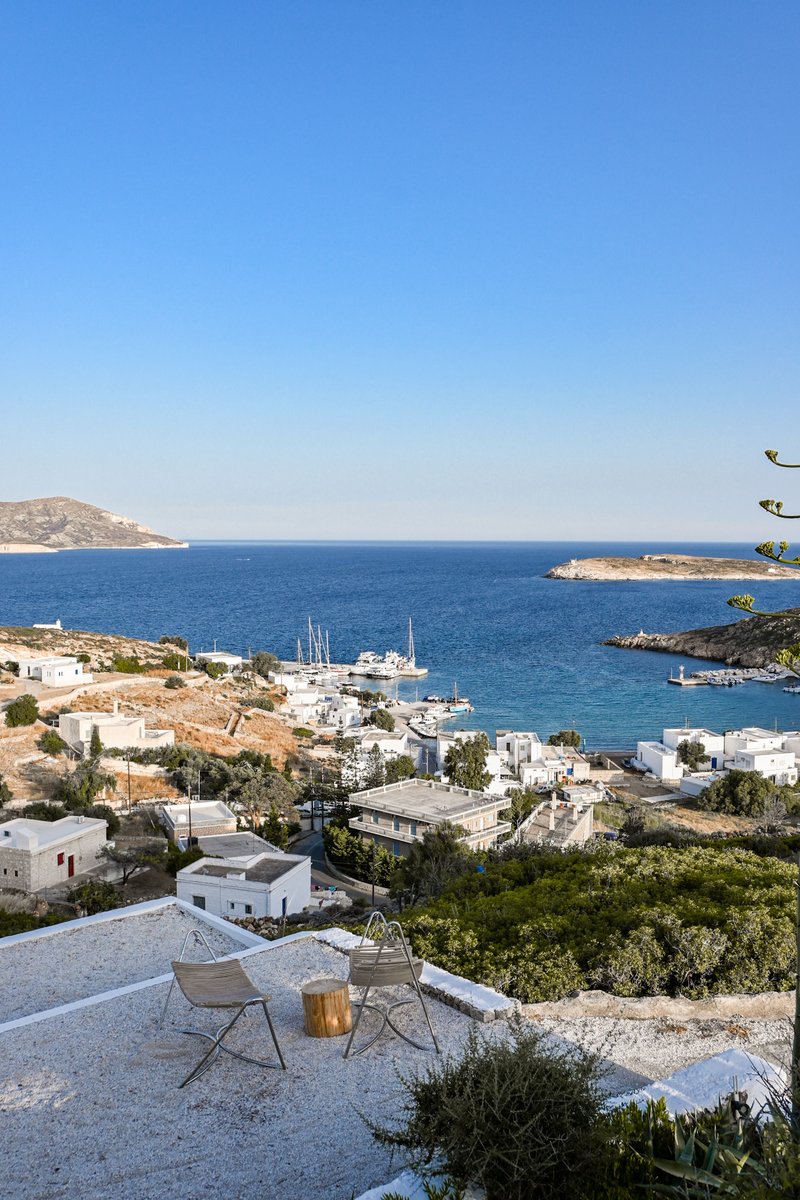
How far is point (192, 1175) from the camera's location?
12.3 feet

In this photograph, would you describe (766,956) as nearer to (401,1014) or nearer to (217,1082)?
(401,1014)

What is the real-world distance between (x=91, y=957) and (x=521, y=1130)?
5.05 metres

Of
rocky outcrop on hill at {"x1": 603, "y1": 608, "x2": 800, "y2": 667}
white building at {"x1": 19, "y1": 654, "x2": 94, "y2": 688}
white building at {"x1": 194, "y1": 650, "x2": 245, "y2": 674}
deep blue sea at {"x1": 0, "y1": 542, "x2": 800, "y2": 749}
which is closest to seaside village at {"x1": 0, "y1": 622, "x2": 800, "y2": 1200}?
white building at {"x1": 19, "y1": 654, "x2": 94, "y2": 688}

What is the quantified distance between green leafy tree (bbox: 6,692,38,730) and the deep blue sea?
79.9 ft

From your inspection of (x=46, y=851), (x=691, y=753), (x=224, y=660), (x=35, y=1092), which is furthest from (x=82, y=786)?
(x=224, y=660)

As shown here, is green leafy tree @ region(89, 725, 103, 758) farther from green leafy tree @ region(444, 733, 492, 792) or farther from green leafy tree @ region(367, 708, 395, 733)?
green leafy tree @ region(367, 708, 395, 733)

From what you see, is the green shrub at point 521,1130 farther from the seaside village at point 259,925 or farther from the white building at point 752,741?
the white building at point 752,741

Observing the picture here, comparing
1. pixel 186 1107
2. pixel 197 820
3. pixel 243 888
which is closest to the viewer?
pixel 186 1107

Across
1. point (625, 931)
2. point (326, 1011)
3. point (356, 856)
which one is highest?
point (326, 1011)

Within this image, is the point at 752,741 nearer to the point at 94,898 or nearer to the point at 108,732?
the point at 108,732

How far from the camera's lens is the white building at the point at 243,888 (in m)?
13.8

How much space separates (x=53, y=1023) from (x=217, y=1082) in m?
1.53

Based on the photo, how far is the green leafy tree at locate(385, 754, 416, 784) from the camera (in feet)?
97.4

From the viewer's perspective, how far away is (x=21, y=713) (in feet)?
95.8
